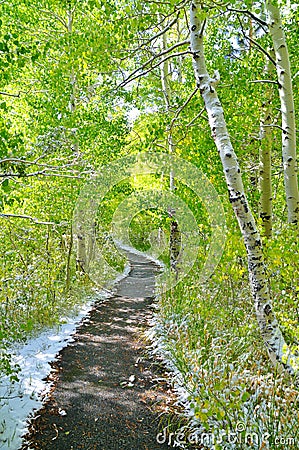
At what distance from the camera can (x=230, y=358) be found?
4121 mm

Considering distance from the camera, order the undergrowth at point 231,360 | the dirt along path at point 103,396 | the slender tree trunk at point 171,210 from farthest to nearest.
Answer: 1. the slender tree trunk at point 171,210
2. the dirt along path at point 103,396
3. the undergrowth at point 231,360

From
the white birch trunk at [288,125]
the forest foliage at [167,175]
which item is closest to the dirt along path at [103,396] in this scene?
the forest foliage at [167,175]

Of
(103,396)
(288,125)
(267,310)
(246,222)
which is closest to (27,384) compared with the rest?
(103,396)

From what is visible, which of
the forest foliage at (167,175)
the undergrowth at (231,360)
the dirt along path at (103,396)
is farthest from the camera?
the dirt along path at (103,396)

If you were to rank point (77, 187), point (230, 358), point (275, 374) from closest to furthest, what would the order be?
point (275, 374) → point (230, 358) → point (77, 187)

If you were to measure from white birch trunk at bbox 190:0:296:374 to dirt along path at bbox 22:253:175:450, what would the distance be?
1326 millimetres

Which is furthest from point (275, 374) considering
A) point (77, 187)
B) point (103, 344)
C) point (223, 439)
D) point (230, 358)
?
point (77, 187)

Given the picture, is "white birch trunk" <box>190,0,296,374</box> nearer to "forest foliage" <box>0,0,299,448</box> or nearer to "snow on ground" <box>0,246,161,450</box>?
"forest foliage" <box>0,0,299,448</box>

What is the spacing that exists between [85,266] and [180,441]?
7.13 metres

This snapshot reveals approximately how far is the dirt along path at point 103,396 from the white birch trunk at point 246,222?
1326mm

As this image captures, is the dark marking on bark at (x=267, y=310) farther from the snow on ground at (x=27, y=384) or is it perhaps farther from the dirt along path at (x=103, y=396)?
the snow on ground at (x=27, y=384)

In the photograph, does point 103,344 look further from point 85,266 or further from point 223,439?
point 85,266

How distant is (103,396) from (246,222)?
8.15 ft

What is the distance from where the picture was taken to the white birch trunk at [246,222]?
3398mm
